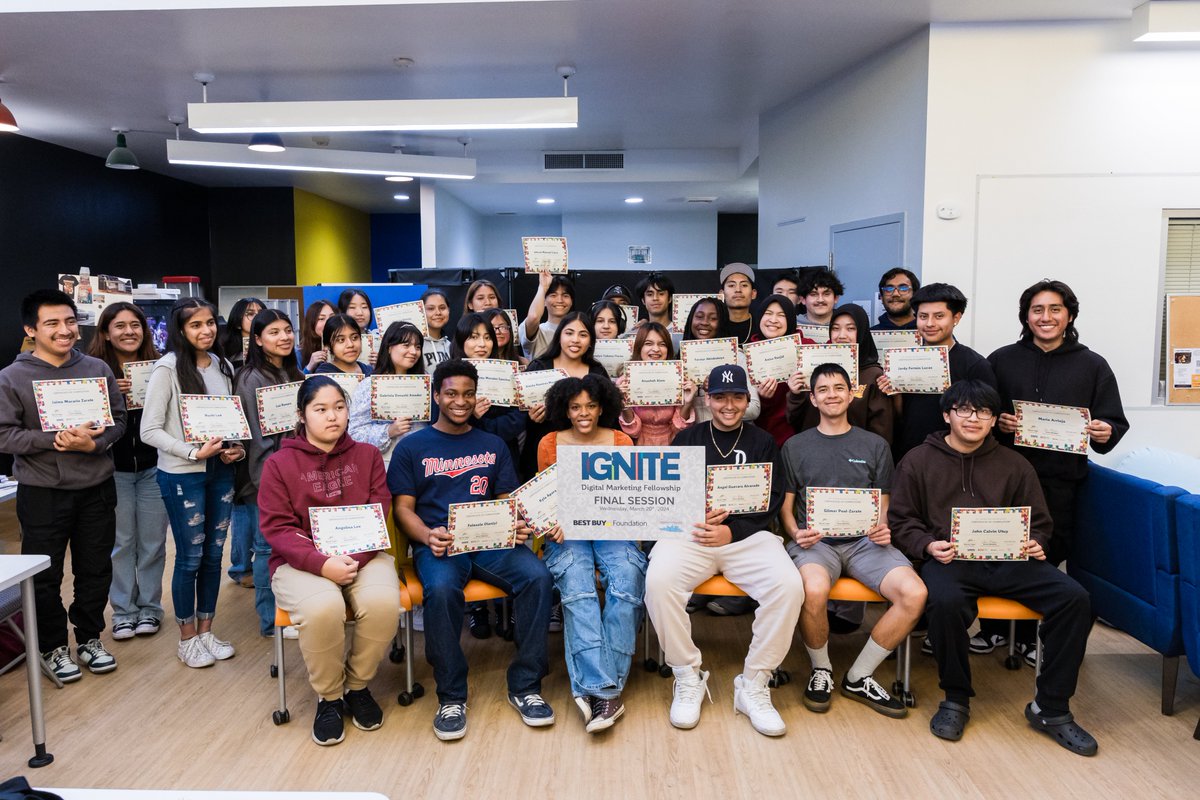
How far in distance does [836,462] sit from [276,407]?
2391 millimetres

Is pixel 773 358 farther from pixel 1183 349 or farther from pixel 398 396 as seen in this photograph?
pixel 1183 349

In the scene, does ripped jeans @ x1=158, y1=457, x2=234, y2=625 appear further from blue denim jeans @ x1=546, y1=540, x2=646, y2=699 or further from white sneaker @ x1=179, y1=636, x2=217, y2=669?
blue denim jeans @ x1=546, y1=540, x2=646, y2=699

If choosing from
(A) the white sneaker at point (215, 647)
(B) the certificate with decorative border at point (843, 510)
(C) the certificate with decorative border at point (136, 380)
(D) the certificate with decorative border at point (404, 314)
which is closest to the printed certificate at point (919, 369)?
(B) the certificate with decorative border at point (843, 510)

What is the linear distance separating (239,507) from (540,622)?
75.5 inches

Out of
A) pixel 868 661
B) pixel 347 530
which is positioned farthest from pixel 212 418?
pixel 868 661

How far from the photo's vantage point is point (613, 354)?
382cm

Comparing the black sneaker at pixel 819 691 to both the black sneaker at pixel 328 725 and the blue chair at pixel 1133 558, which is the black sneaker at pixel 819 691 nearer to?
the blue chair at pixel 1133 558

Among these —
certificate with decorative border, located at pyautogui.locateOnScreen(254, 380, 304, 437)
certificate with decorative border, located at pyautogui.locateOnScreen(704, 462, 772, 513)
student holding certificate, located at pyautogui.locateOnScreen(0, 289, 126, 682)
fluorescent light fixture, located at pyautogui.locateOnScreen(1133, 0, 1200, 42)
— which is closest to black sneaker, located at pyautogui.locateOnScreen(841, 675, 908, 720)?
certificate with decorative border, located at pyautogui.locateOnScreen(704, 462, 772, 513)

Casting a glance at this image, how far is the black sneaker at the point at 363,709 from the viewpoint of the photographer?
9.23 feet

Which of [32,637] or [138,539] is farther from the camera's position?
[138,539]

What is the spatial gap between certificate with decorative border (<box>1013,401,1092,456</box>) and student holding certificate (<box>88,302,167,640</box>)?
3.78 m

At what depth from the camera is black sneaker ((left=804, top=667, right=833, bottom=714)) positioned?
9.62 feet

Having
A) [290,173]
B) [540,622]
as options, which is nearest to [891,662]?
[540,622]

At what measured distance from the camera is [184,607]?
3367mm
